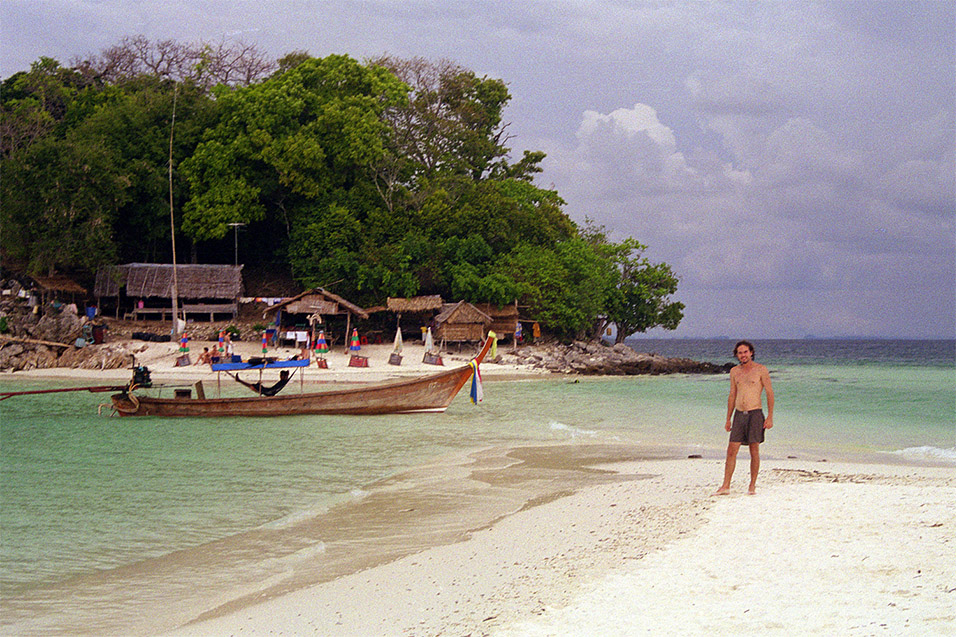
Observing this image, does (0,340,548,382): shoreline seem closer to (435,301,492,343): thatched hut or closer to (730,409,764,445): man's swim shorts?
(435,301,492,343): thatched hut

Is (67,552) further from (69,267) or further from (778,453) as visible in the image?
(69,267)

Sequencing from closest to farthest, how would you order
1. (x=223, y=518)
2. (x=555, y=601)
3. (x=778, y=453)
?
1. (x=555, y=601)
2. (x=223, y=518)
3. (x=778, y=453)

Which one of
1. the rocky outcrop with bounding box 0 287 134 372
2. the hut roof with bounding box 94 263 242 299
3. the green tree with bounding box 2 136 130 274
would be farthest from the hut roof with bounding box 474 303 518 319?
the green tree with bounding box 2 136 130 274

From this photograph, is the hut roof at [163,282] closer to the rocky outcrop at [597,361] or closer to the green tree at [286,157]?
the green tree at [286,157]

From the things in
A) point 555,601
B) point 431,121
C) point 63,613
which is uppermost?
point 431,121

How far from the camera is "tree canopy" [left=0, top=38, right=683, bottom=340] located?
3088cm

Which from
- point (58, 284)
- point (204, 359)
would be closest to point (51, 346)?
point (58, 284)

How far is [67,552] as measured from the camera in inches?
288

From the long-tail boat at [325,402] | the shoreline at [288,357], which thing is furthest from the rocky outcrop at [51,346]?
the long-tail boat at [325,402]

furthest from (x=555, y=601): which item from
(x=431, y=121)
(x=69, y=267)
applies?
(x=431, y=121)

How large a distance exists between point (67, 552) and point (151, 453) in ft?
18.5

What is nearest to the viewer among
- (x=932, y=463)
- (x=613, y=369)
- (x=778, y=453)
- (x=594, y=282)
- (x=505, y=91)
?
(x=932, y=463)

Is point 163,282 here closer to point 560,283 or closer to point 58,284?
point 58,284

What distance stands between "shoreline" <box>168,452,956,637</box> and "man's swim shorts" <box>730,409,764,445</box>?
59 cm
